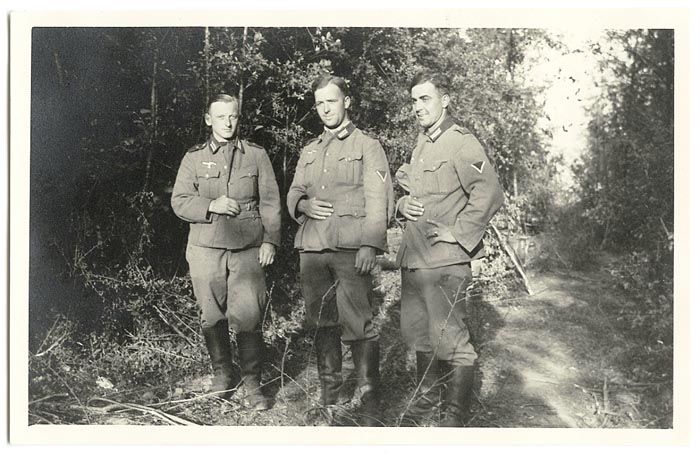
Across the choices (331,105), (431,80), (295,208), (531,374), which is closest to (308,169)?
(295,208)

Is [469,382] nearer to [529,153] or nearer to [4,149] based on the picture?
[529,153]

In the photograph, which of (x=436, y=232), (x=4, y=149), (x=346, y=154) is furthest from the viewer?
(x=4, y=149)

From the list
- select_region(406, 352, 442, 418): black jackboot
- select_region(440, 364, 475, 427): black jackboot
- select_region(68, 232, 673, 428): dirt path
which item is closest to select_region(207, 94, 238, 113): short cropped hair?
select_region(68, 232, 673, 428): dirt path

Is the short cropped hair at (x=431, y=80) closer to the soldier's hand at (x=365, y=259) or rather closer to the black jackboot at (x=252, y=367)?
the soldier's hand at (x=365, y=259)

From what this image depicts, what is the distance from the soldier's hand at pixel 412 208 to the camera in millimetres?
3725

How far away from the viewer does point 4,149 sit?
4.15 meters

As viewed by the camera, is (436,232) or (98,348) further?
(98,348)

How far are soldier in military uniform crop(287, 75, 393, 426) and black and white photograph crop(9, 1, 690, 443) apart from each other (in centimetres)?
1

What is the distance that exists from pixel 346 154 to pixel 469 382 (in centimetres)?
147

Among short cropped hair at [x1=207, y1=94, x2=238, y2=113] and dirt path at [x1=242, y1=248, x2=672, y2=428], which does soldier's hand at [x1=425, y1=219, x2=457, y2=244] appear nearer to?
dirt path at [x1=242, y1=248, x2=672, y2=428]

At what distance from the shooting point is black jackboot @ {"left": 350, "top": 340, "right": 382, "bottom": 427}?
3.86 m

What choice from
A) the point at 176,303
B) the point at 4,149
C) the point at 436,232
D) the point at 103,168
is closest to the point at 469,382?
the point at 436,232

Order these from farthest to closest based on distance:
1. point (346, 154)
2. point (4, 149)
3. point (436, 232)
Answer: point (4, 149) → point (346, 154) → point (436, 232)

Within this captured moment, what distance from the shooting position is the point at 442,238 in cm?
360
